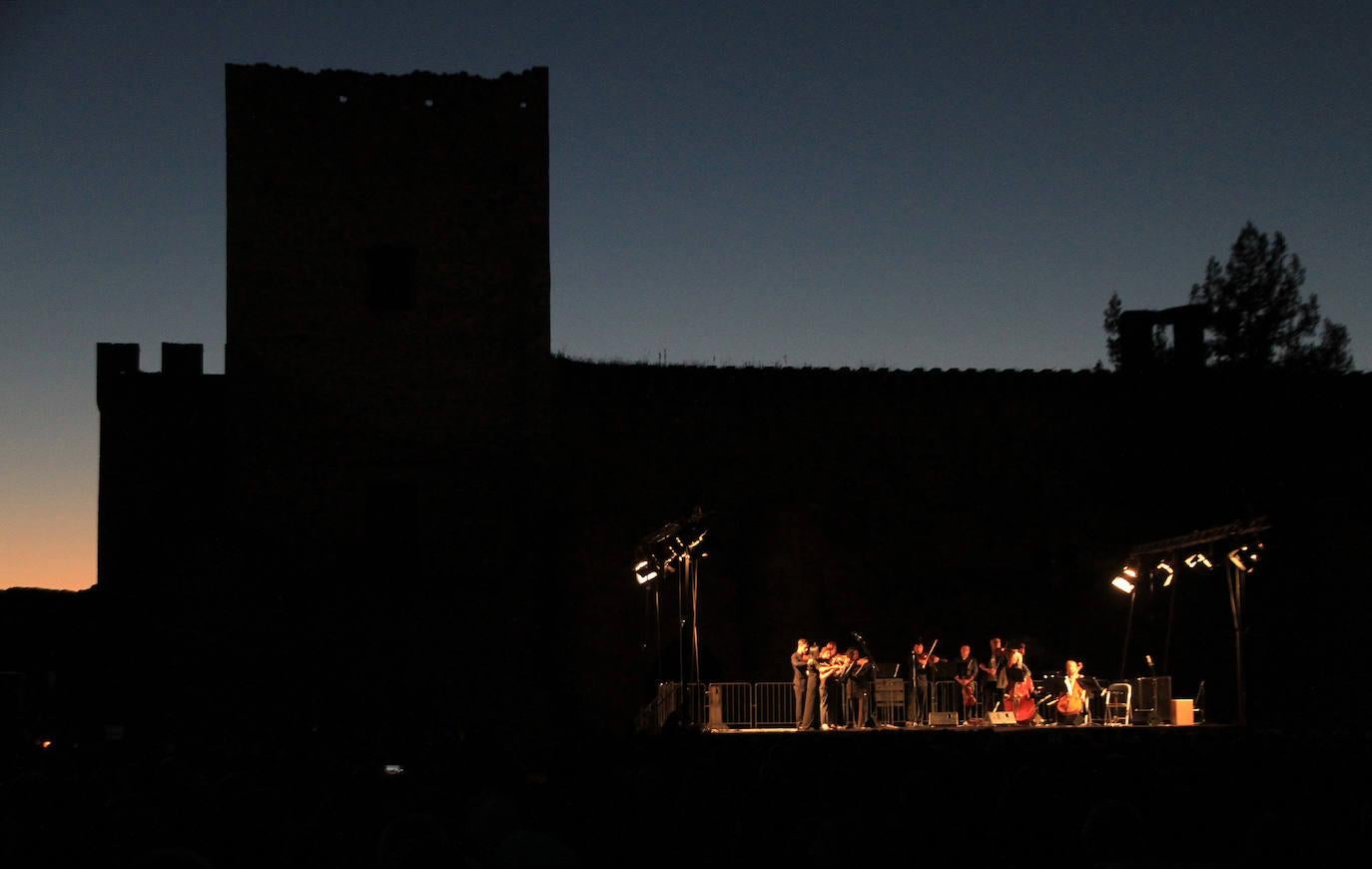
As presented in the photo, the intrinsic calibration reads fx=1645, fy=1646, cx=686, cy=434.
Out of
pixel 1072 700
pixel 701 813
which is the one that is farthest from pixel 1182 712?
pixel 701 813

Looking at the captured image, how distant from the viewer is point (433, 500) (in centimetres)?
2295

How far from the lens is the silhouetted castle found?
2259 centimetres

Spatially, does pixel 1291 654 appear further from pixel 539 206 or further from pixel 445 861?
pixel 445 861

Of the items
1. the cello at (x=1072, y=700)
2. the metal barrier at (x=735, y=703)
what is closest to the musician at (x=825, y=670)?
the metal barrier at (x=735, y=703)

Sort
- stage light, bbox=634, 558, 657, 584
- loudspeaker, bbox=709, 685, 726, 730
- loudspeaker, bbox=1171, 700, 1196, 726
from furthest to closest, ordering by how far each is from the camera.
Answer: loudspeaker, bbox=1171, 700, 1196, 726
loudspeaker, bbox=709, 685, 726, 730
stage light, bbox=634, 558, 657, 584

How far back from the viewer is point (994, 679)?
22.8m

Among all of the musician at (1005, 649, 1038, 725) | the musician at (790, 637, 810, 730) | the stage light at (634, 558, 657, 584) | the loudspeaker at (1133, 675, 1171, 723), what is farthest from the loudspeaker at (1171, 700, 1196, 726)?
the stage light at (634, 558, 657, 584)

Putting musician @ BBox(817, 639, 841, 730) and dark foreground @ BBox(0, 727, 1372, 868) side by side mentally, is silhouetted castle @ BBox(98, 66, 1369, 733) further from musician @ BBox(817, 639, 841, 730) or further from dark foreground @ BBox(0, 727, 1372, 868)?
dark foreground @ BBox(0, 727, 1372, 868)

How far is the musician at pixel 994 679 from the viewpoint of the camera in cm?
2261

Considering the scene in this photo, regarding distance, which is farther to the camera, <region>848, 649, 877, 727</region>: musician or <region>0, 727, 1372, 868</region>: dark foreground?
<region>848, 649, 877, 727</region>: musician

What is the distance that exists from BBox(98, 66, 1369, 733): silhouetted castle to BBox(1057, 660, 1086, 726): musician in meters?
3.46

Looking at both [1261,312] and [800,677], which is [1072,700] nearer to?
[800,677]

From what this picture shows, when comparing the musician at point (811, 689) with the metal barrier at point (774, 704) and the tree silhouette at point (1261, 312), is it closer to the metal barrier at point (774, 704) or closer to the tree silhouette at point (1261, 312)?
the metal barrier at point (774, 704)

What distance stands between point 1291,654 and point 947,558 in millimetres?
6112
